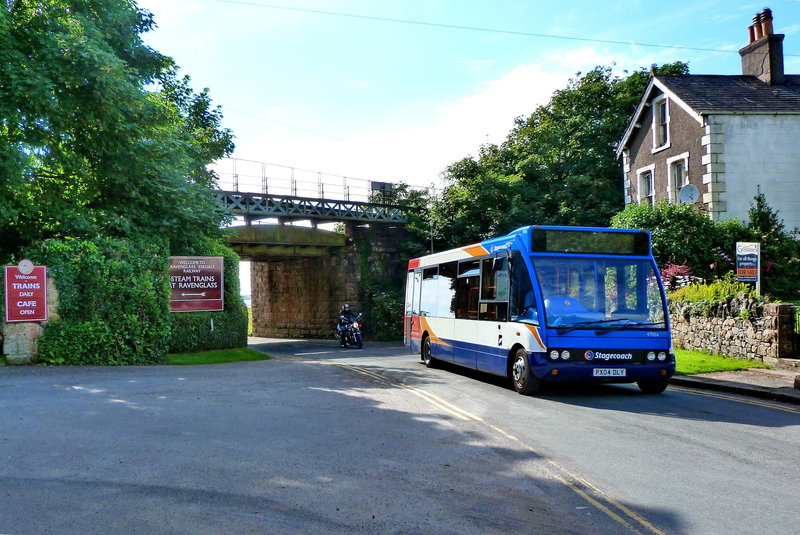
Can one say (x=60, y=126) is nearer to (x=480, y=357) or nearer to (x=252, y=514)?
(x=480, y=357)

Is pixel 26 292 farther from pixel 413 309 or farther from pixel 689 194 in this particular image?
pixel 689 194

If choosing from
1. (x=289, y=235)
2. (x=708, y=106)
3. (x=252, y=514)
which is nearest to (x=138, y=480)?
(x=252, y=514)

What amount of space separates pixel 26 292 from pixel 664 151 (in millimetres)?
24480

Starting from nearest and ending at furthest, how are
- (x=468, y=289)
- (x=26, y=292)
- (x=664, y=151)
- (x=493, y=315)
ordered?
(x=493, y=315) < (x=468, y=289) < (x=26, y=292) < (x=664, y=151)

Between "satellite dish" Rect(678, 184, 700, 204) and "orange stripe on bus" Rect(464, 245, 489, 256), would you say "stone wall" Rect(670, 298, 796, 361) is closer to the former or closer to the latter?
"orange stripe on bus" Rect(464, 245, 489, 256)

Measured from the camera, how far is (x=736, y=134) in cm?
2488

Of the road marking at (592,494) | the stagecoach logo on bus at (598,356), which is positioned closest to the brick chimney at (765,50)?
the stagecoach logo on bus at (598,356)

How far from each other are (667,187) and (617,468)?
24.6 m

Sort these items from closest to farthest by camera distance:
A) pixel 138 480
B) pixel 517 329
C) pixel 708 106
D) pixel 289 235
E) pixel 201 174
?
1. pixel 138 480
2. pixel 517 329
3. pixel 201 174
4. pixel 708 106
5. pixel 289 235

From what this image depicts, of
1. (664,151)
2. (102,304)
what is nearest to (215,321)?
(102,304)

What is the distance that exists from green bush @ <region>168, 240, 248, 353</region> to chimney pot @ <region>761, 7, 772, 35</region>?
894 inches

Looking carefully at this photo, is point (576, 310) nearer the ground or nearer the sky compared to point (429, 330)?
nearer the sky

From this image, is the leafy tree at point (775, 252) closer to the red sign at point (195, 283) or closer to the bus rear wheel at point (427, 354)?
the bus rear wheel at point (427, 354)

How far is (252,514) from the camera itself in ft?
14.8
